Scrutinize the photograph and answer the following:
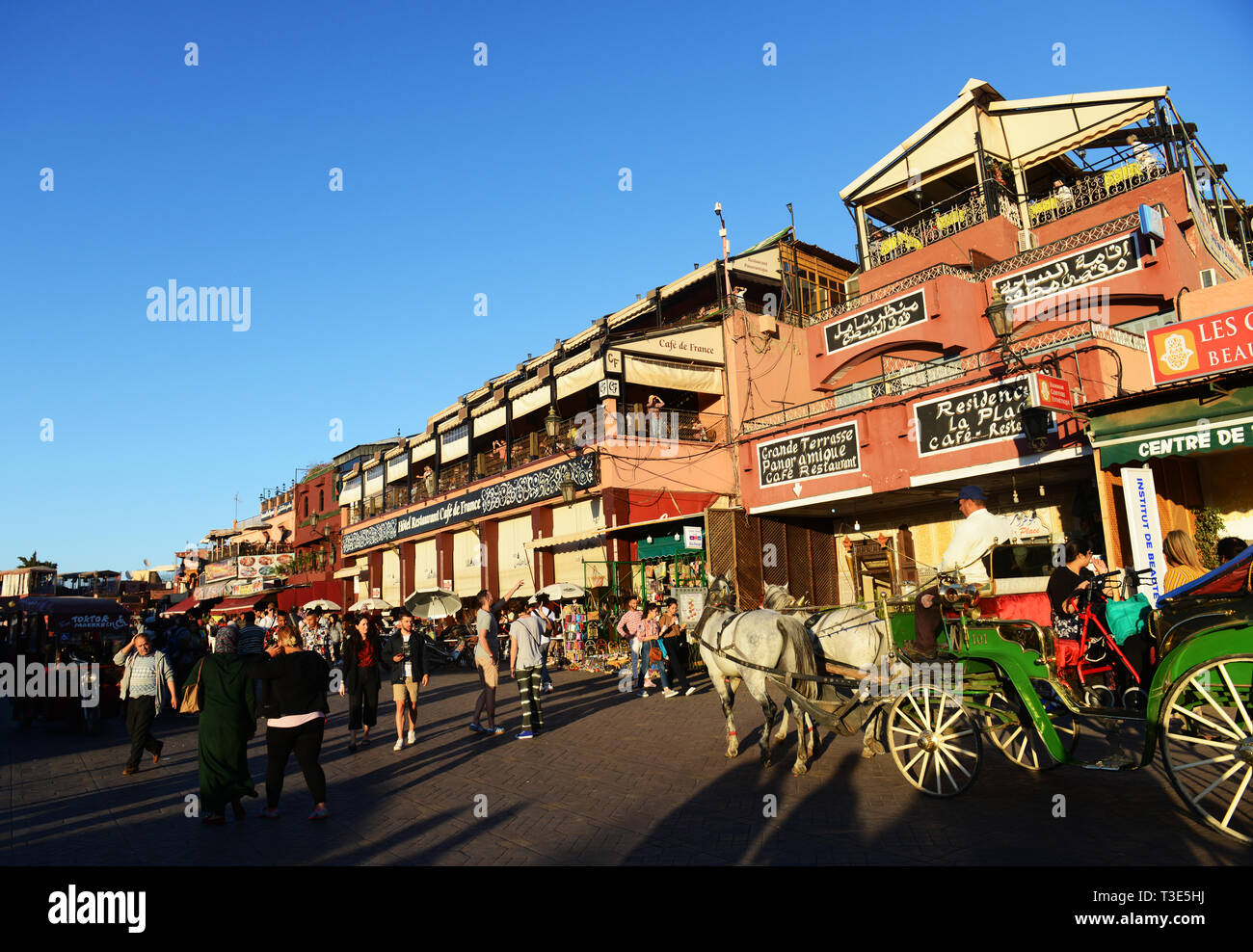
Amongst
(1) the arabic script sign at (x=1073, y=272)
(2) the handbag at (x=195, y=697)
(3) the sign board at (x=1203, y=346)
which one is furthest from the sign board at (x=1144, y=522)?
(2) the handbag at (x=195, y=697)

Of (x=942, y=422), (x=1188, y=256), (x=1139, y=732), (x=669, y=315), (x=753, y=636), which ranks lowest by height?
(x=1139, y=732)

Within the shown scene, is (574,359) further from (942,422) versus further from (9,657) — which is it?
(9,657)

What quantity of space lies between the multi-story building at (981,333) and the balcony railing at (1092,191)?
0.05 metres

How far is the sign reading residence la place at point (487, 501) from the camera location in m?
23.4

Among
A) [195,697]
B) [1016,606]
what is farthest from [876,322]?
[195,697]

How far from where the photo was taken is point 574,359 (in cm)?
2375

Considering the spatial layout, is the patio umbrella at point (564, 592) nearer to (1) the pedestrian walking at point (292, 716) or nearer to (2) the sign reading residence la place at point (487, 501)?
(2) the sign reading residence la place at point (487, 501)

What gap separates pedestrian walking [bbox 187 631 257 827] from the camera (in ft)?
22.7

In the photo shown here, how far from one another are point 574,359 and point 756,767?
17177 millimetres

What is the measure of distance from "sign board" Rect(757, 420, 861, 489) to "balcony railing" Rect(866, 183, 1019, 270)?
682 centimetres

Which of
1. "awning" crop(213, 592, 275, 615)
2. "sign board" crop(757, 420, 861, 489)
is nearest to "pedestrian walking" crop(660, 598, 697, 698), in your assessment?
"sign board" crop(757, 420, 861, 489)

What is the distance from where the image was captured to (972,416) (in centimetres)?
→ 1559
